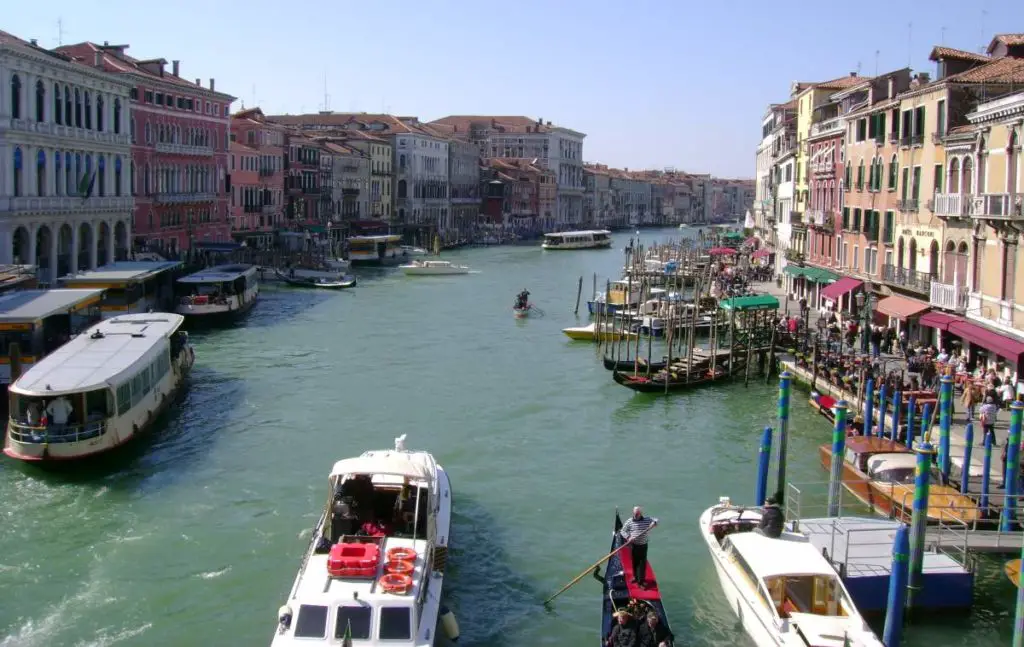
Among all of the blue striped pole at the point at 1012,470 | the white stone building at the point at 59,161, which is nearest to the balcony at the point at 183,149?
the white stone building at the point at 59,161

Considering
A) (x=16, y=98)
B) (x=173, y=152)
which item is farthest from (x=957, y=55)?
(x=173, y=152)

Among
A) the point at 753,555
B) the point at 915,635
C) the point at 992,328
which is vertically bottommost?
the point at 915,635

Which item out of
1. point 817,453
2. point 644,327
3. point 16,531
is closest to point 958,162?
point 817,453

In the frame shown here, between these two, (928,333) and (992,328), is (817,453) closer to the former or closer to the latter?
(992,328)

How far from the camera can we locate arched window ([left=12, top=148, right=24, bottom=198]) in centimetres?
2503

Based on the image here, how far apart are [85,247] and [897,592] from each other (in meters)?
26.2

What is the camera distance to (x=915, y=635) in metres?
9.38

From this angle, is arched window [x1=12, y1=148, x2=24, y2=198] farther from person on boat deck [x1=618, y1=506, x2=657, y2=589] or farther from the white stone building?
person on boat deck [x1=618, y1=506, x2=657, y2=589]

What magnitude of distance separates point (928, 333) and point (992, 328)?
3313mm

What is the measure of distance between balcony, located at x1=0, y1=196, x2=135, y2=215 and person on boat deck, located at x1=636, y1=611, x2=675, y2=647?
21013mm

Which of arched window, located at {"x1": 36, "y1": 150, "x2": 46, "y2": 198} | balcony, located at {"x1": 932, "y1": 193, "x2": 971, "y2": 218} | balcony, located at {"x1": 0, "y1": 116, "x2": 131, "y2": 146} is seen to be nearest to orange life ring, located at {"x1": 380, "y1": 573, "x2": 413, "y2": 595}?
balcony, located at {"x1": 932, "y1": 193, "x2": 971, "y2": 218}

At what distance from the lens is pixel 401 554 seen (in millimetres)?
8719

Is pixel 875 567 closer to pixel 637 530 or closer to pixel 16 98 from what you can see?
pixel 637 530

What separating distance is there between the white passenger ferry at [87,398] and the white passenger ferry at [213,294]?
968 centimetres
